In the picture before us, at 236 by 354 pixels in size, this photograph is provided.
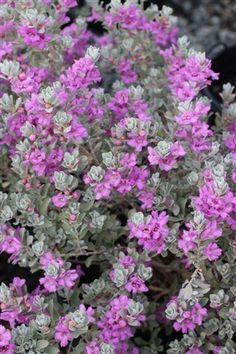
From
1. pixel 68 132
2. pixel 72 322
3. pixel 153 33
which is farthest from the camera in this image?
pixel 153 33

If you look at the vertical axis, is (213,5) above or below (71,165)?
below

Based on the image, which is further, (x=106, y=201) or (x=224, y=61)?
(x=224, y=61)

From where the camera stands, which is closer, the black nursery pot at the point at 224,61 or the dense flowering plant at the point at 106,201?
the dense flowering plant at the point at 106,201

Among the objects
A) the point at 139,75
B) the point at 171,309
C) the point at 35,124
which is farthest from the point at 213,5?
the point at 171,309

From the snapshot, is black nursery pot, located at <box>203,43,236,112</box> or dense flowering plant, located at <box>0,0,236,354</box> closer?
dense flowering plant, located at <box>0,0,236,354</box>

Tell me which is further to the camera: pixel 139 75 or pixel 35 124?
pixel 139 75

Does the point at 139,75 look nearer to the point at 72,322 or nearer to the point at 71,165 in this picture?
the point at 71,165

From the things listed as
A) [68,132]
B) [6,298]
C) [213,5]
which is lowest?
[213,5]

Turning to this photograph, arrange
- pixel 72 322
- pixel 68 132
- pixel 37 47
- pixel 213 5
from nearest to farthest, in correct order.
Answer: pixel 72 322, pixel 68 132, pixel 37 47, pixel 213 5
